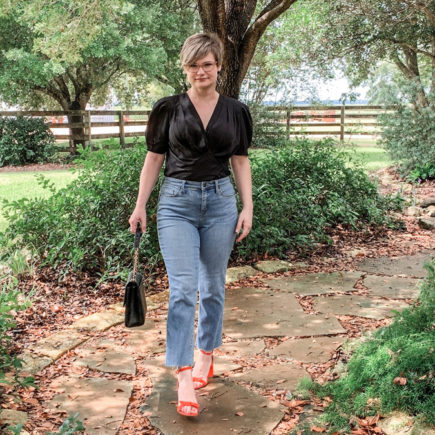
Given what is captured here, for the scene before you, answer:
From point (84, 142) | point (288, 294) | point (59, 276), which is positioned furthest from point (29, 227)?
point (84, 142)

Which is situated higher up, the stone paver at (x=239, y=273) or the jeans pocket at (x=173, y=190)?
the jeans pocket at (x=173, y=190)

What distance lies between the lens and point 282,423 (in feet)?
9.10

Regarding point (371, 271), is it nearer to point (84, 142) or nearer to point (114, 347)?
point (114, 347)

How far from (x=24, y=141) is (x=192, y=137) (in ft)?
48.2

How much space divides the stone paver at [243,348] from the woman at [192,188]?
0.66 metres

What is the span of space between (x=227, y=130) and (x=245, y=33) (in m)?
3.61

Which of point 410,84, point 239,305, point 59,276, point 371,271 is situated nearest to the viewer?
point 239,305

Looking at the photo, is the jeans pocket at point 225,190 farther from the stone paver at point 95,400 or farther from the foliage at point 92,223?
the foliage at point 92,223

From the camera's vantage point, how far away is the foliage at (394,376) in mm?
2592

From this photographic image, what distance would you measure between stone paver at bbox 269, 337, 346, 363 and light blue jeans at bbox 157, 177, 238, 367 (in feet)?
2.94

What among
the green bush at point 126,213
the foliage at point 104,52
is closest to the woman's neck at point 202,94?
the green bush at point 126,213

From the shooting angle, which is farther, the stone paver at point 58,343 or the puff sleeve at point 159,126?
the stone paver at point 58,343

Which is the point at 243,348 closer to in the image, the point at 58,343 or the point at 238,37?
the point at 58,343

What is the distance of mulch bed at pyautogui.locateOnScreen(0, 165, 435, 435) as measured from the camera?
285 centimetres
